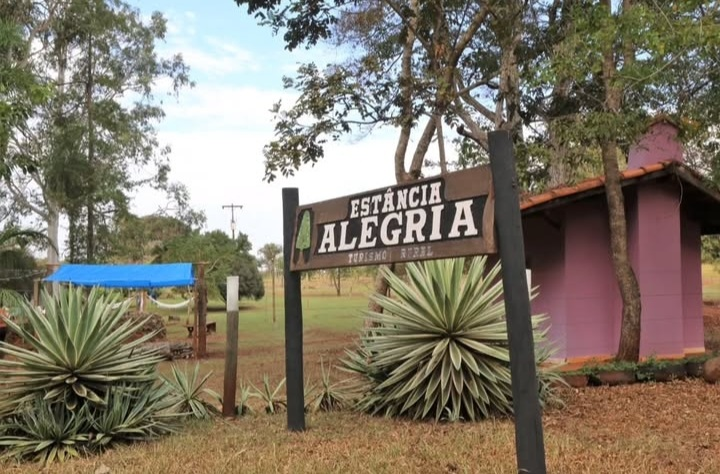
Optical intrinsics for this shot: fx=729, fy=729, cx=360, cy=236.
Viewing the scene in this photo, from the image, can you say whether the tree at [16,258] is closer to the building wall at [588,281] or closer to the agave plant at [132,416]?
the agave plant at [132,416]

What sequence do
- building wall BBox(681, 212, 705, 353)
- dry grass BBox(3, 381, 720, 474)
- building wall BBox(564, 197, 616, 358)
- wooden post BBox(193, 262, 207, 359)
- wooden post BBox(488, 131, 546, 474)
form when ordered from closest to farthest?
1. wooden post BBox(488, 131, 546, 474)
2. dry grass BBox(3, 381, 720, 474)
3. building wall BBox(564, 197, 616, 358)
4. building wall BBox(681, 212, 705, 353)
5. wooden post BBox(193, 262, 207, 359)

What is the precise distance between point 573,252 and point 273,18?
6.22 meters

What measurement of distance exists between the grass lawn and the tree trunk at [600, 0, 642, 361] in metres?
1.97

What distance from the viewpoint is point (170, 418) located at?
272 inches

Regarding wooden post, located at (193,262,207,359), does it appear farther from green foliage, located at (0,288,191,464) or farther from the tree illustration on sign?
the tree illustration on sign

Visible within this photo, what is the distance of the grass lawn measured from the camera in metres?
4.78

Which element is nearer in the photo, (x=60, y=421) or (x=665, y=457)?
(x=665, y=457)

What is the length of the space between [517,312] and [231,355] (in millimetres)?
4127

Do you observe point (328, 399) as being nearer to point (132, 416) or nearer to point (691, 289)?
point (132, 416)

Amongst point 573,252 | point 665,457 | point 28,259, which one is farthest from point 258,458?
point 28,259

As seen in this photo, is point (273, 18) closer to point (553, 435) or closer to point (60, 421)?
point (60, 421)

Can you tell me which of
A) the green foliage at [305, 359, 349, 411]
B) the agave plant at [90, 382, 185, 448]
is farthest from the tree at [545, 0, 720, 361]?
the agave plant at [90, 382, 185, 448]

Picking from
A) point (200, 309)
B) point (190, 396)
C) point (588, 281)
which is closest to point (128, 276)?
point (200, 309)

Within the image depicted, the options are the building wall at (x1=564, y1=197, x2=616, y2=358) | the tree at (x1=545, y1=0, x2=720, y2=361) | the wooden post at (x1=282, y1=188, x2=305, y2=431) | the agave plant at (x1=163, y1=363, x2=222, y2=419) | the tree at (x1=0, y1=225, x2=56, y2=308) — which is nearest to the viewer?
the wooden post at (x1=282, y1=188, x2=305, y2=431)
